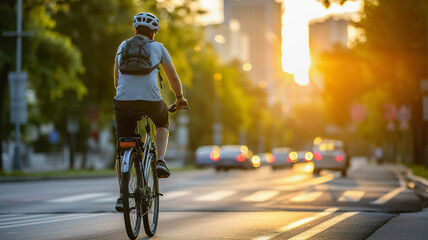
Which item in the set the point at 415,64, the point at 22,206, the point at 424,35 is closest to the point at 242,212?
the point at 22,206

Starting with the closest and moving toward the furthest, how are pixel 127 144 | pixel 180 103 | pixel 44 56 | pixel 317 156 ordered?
pixel 127 144
pixel 180 103
pixel 44 56
pixel 317 156

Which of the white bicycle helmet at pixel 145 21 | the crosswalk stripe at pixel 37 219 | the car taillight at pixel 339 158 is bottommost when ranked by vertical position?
the crosswalk stripe at pixel 37 219

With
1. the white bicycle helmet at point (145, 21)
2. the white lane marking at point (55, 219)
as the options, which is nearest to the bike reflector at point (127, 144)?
the white bicycle helmet at point (145, 21)

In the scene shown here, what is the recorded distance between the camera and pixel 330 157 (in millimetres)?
37188

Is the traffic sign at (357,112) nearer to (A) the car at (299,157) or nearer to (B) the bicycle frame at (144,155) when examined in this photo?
(A) the car at (299,157)

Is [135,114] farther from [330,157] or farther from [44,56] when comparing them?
[330,157]

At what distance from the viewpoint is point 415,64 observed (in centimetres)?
3531

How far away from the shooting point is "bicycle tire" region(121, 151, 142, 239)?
7.79m

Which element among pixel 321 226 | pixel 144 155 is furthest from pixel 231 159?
pixel 144 155

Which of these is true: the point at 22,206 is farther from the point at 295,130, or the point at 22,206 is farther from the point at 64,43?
the point at 295,130

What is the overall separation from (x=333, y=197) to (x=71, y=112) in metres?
29.5

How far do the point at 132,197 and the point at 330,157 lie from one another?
97.5 feet

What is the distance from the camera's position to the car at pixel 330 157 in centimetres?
3647

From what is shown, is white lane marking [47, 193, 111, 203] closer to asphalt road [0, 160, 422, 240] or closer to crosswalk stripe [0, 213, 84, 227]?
asphalt road [0, 160, 422, 240]
